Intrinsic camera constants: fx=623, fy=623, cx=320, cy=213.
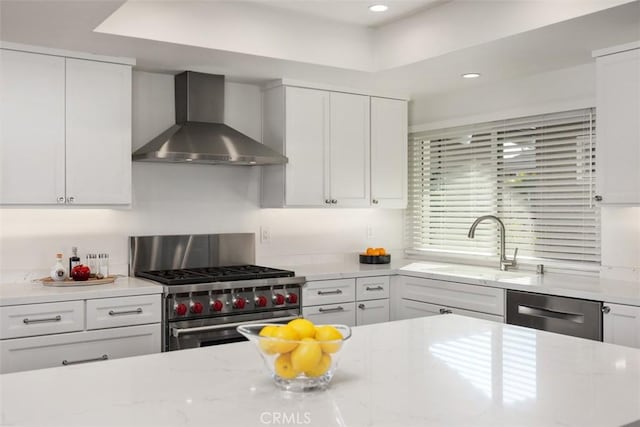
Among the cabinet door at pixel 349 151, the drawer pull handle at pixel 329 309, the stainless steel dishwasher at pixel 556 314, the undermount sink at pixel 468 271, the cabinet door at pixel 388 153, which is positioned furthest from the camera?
the cabinet door at pixel 388 153

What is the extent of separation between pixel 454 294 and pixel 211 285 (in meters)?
1.57

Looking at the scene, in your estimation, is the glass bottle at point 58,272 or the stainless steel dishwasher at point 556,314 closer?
the stainless steel dishwasher at point 556,314

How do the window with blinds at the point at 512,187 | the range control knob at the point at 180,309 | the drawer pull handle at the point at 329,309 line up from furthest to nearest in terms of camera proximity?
the drawer pull handle at the point at 329,309 → the window with blinds at the point at 512,187 → the range control knob at the point at 180,309

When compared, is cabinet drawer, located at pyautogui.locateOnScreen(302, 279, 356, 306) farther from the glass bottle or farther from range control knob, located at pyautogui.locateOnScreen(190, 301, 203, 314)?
the glass bottle

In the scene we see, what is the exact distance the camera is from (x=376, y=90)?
4855mm

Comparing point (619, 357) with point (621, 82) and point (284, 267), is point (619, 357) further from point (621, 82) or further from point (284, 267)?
point (284, 267)

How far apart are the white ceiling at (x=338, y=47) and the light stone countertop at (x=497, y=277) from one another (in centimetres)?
137

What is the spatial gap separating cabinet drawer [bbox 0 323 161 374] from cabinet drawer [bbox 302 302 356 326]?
106 cm

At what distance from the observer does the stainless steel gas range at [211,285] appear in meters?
3.62

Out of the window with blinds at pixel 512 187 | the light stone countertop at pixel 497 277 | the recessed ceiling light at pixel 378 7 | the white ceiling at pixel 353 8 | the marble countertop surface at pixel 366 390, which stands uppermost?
the white ceiling at pixel 353 8

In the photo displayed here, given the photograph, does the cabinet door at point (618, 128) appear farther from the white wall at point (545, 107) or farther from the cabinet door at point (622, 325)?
the cabinet door at point (622, 325)

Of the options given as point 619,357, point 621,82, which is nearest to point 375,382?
point 619,357

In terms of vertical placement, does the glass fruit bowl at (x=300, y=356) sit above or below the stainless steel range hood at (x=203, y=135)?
below

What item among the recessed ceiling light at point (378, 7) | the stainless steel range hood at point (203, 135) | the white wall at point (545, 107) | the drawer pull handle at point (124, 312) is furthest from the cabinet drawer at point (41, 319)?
the white wall at point (545, 107)
